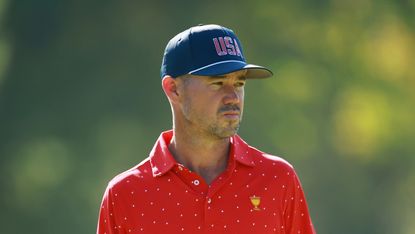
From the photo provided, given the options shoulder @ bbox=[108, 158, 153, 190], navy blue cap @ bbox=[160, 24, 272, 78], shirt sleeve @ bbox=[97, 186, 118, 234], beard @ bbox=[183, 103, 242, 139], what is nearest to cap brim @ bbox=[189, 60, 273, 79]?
navy blue cap @ bbox=[160, 24, 272, 78]

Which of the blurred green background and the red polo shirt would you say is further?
the blurred green background

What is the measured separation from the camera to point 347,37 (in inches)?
424

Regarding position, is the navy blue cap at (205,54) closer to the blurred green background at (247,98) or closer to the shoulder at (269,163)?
the shoulder at (269,163)

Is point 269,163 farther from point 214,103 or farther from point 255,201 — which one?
point 214,103

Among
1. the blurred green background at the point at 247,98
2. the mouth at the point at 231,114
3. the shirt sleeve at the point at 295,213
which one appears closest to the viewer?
the mouth at the point at 231,114

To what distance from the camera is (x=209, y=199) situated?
115 inches

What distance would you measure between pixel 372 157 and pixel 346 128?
1.41 ft

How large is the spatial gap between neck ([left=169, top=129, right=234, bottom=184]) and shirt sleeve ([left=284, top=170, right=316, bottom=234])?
23 centimetres

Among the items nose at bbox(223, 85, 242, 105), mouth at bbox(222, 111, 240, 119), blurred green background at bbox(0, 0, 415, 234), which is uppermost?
nose at bbox(223, 85, 242, 105)

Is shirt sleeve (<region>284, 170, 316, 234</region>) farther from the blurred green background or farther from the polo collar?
the blurred green background

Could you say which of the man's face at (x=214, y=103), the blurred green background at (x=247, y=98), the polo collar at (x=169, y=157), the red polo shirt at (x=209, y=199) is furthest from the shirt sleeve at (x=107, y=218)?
the blurred green background at (x=247, y=98)

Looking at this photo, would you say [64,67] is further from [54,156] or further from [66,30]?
[54,156]

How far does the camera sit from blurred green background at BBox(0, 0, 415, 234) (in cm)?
1004

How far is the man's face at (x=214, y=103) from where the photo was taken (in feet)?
9.57
